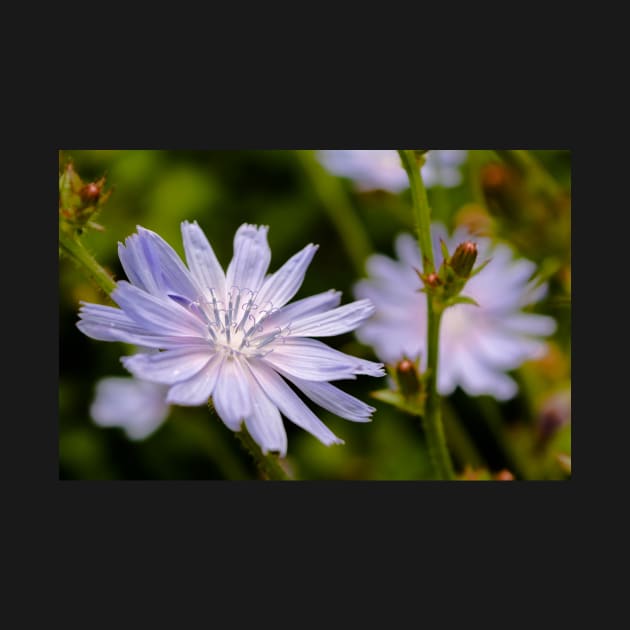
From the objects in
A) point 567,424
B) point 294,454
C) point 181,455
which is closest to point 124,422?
point 181,455

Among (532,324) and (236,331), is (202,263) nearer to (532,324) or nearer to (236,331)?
(236,331)

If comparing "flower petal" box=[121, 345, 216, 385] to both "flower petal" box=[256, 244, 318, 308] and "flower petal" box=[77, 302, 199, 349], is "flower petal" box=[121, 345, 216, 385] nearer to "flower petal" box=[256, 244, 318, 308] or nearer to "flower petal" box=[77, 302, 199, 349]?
"flower petal" box=[77, 302, 199, 349]

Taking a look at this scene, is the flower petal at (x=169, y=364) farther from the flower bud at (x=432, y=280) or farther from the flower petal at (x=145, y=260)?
the flower bud at (x=432, y=280)

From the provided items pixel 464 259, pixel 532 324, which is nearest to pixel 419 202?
pixel 464 259

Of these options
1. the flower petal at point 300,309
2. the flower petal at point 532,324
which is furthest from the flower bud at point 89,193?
the flower petal at point 532,324

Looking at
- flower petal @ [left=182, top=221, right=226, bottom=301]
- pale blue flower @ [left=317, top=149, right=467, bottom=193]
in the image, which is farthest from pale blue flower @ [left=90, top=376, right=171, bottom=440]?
flower petal @ [left=182, top=221, right=226, bottom=301]

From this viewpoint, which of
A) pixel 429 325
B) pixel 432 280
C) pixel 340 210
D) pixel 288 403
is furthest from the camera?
pixel 340 210
